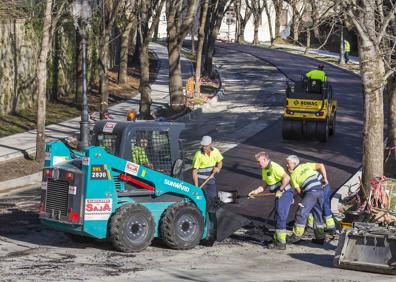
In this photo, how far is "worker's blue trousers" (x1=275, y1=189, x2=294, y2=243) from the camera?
604 inches

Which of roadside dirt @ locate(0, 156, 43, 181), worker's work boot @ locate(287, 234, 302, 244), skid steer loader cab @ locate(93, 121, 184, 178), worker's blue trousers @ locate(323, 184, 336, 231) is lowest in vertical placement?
roadside dirt @ locate(0, 156, 43, 181)

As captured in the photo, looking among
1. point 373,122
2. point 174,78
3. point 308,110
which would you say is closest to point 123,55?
point 174,78

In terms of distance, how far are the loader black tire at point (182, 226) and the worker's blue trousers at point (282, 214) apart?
1334 millimetres

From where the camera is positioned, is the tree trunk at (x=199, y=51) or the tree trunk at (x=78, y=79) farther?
the tree trunk at (x=199, y=51)

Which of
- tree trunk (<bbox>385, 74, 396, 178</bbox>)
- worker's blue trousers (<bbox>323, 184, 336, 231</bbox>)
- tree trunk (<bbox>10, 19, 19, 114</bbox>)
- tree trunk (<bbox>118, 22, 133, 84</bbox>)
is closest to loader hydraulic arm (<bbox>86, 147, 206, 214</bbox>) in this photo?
worker's blue trousers (<bbox>323, 184, 336, 231</bbox>)

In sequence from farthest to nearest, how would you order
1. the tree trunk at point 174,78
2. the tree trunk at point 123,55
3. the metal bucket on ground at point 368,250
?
the tree trunk at point 123,55 < the tree trunk at point 174,78 < the metal bucket on ground at point 368,250

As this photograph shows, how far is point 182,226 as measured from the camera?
48.9 ft

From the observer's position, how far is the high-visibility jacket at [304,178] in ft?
51.7

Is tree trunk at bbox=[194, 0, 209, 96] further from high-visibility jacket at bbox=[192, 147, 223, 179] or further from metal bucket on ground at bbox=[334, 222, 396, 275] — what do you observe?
metal bucket on ground at bbox=[334, 222, 396, 275]

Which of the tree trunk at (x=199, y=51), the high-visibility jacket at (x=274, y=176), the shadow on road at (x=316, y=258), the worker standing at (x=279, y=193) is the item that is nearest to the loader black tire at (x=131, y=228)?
the worker standing at (x=279, y=193)

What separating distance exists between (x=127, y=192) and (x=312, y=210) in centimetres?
362

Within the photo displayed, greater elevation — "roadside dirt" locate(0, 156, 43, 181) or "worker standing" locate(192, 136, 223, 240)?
"worker standing" locate(192, 136, 223, 240)

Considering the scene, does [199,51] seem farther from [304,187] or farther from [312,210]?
[304,187]

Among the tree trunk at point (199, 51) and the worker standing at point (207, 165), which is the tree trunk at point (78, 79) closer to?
the tree trunk at point (199, 51)
